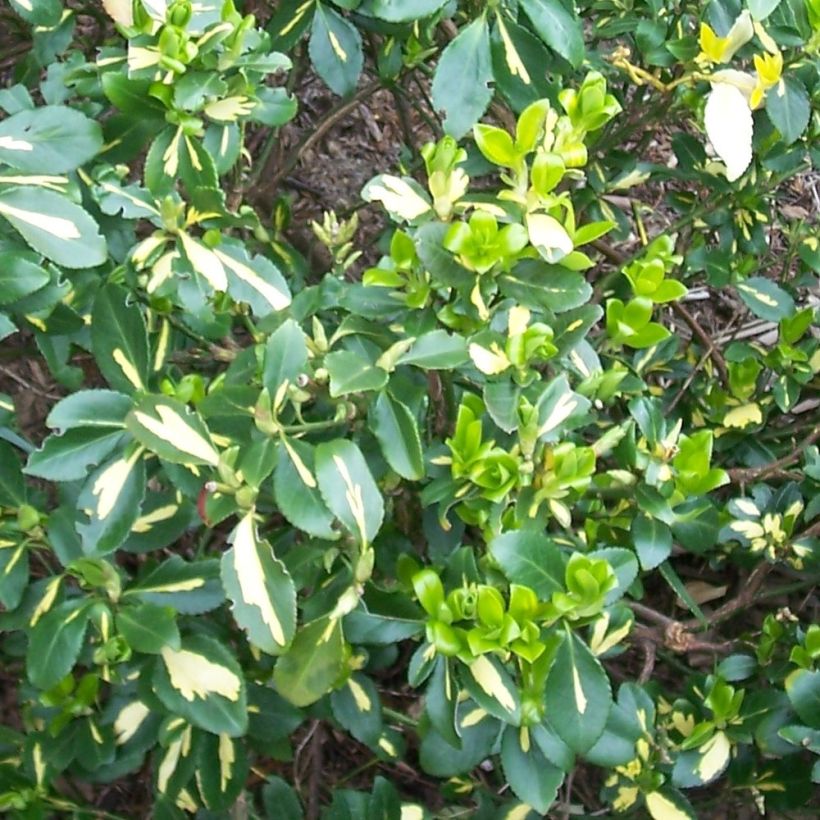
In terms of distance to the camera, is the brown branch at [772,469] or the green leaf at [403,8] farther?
the brown branch at [772,469]

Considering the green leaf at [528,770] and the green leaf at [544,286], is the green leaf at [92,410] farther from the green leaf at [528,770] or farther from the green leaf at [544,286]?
the green leaf at [528,770]

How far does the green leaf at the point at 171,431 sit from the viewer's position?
839mm

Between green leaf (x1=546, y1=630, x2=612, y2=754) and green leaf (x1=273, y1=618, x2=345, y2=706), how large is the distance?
0.72 ft

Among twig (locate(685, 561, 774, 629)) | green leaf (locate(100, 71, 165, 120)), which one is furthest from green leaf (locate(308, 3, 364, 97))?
twig (locate(685, 561, 774, 629))

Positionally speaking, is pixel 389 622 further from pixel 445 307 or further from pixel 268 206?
pixel 268 206

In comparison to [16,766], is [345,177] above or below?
above

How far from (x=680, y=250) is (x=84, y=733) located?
1.29 m

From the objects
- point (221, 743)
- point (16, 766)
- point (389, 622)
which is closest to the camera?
point (389, 622)

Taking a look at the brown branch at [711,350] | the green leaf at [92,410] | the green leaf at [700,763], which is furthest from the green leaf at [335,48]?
the green leaf at [700,763]

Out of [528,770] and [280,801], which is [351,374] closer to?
[528,770]

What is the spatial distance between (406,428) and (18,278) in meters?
0.40

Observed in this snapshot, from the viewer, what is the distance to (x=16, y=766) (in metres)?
1.36

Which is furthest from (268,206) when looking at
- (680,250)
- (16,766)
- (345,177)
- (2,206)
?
(16,766)

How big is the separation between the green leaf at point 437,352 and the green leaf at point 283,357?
10 cm
